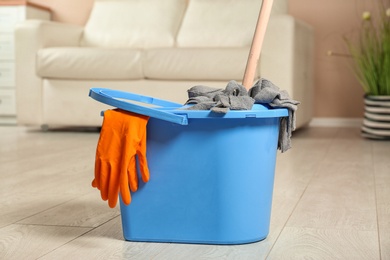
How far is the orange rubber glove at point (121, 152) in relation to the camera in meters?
1.23

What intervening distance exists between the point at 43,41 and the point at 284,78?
4.19 feet

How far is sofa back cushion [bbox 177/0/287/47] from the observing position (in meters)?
3.78

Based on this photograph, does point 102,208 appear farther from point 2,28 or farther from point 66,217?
point 2,28

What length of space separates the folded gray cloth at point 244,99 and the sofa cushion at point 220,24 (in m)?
2.41

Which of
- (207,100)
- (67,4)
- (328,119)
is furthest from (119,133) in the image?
(67,4)

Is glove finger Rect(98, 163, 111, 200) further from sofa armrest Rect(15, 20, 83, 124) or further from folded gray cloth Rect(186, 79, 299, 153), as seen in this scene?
sofa armrest Rect(15, 20, 83, 124)

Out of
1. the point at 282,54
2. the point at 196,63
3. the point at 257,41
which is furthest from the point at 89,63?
the point at 257,41

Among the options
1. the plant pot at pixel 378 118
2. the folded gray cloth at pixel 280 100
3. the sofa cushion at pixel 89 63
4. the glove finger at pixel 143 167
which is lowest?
the plant pot at pixel 378 118

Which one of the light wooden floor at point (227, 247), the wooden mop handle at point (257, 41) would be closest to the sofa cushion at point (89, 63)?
the light wooden floor at point (227, 247)

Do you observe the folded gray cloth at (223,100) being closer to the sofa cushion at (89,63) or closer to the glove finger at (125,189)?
the glove finger at (125,189)

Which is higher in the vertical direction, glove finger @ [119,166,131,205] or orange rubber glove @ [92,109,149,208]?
orange rubber glove @ [92,109,149,208]

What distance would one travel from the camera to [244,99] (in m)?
1.26

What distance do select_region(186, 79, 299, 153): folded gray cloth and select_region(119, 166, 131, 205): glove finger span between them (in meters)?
0.17

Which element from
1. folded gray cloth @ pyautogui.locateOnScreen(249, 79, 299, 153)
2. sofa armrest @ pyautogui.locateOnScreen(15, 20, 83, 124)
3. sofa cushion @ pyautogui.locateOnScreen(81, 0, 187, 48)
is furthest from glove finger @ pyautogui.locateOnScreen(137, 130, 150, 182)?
sofa cushion @ pyautogui.locateOnScreen(81, 0, 187, 48)
